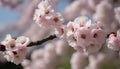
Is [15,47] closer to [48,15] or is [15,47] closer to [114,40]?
[48,15]

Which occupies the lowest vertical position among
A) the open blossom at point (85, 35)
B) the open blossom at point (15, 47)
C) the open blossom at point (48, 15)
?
the open blossom at point (85, 35)

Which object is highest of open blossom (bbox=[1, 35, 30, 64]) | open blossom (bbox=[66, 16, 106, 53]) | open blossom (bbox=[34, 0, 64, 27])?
open blossom (bbox=[34, 0, 64, 27])

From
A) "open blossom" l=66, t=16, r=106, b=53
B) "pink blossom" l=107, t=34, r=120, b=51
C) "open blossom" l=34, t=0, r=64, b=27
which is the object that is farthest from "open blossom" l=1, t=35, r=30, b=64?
"pink blossom" l=107, t=34, r=120, b=51

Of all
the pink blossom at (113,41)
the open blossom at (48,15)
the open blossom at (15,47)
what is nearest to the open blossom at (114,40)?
the pink blossom at (113,41)

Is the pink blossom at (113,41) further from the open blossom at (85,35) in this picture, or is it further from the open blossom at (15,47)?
the open blossom at (15,47)

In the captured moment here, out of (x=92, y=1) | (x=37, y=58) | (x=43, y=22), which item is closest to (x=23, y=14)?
(x=37, y=58)

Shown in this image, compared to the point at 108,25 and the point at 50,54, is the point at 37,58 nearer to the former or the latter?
the point at 50,54

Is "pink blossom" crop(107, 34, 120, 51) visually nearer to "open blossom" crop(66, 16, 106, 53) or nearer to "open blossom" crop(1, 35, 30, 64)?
"open blossom" crop(66, 16, 106, 53)
